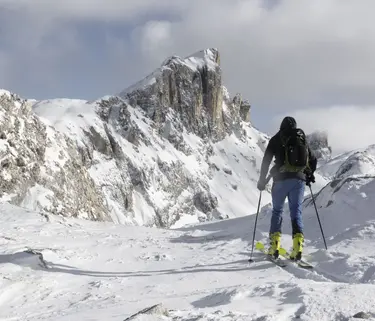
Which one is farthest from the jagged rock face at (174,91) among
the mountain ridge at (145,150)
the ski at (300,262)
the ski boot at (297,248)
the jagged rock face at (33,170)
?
the ski boot at (297,248)

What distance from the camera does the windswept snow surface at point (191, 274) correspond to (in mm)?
5199

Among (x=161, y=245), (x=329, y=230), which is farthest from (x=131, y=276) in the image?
(x=329, y=230)

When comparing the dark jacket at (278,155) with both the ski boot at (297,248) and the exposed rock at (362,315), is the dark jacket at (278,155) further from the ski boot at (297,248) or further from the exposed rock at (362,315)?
the exposed rock at (362,315)

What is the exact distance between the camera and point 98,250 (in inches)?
415

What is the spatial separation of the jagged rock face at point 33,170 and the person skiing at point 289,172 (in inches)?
1270

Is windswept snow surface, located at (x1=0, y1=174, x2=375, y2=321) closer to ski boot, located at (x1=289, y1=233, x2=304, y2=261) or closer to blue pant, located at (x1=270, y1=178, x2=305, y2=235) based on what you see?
ski boot, located at (x1=289, y1=233, x2=304, y2=261)

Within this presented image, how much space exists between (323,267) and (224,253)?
2250 mm

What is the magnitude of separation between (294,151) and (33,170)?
42623mm

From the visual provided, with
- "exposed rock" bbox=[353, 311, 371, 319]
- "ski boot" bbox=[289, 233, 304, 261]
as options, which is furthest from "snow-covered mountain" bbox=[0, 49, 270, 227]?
"exposed rock" bbox=[353, 311, 371, 319]

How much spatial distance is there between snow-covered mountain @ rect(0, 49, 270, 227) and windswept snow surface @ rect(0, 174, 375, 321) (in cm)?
2964

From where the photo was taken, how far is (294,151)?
8859 mm

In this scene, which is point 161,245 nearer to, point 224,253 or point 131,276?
point 224,253

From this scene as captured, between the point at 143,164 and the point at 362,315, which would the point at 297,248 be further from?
the point at 143,164

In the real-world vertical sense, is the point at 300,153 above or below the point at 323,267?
above
